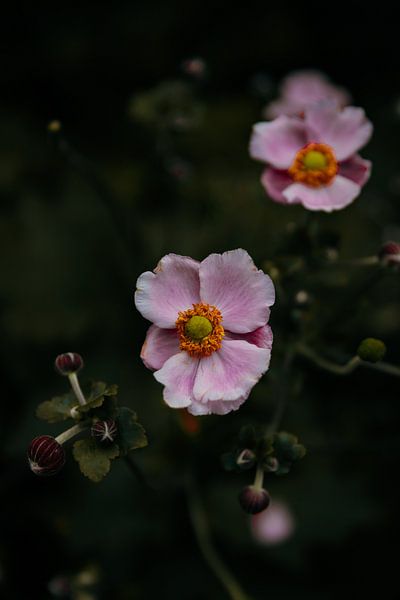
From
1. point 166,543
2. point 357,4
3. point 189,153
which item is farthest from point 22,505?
point 357,4

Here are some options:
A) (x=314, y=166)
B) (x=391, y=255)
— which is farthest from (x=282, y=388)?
(x=314, y=166)

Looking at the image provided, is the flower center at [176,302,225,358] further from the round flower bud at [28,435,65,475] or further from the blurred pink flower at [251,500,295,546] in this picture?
the blurred pink flower at [251,500,295,546]

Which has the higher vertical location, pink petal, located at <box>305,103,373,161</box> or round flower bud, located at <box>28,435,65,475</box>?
pink petal, located at <box>305,103,373,161</box>

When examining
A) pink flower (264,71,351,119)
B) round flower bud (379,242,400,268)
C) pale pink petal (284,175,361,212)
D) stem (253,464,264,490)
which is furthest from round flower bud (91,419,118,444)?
pink flower (264,71,351,119)

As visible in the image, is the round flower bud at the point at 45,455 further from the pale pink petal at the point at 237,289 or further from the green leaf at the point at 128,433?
the pale pink petal at the point at 237,289

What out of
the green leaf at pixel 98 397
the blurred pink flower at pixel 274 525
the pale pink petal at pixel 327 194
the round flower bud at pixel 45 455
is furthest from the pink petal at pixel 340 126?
the blurred pink flower at pixel 274 525

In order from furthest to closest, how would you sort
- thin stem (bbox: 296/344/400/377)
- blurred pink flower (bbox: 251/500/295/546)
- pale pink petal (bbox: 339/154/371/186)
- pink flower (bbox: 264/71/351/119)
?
pink flower (bbox: 264/71/351/119) < blurred pink flower (bbox: 251/500/295/546) < pale pink petal (bbox: 339/154/371/186) < thin stem (bbox: 296/344/400/377)

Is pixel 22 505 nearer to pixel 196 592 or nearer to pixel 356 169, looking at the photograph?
pixel 196 592
